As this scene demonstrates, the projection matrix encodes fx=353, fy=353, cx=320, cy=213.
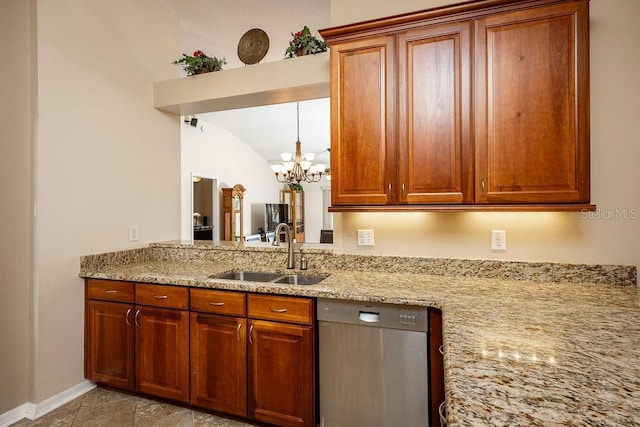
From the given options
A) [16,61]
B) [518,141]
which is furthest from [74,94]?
[518,141]

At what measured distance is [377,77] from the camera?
82.4 inches

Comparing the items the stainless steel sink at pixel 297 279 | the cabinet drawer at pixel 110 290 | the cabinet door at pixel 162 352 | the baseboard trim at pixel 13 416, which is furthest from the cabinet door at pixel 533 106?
the baseboard trim at pixel 13 416

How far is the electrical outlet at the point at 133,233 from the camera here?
2.91m

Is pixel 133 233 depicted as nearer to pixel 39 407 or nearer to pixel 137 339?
pixel 137 339

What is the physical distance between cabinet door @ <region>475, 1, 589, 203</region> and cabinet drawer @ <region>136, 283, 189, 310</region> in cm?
186

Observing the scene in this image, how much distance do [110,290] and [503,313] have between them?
243cm

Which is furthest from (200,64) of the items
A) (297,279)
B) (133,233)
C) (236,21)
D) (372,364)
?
(372,364)

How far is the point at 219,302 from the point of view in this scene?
2.13 metres

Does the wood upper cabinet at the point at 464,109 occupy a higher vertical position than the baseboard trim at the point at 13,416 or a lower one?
higher

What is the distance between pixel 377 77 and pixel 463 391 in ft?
5.83

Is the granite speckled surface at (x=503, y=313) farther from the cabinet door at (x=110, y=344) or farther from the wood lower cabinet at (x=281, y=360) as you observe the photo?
the cabinet door at (x=110, y=344)

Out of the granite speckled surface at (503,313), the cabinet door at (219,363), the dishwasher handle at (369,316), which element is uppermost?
the granite speckled surface at (503,313)

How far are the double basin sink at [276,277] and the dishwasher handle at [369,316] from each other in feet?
1.75

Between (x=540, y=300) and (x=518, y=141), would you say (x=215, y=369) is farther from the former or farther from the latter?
(x=518, y=141)
